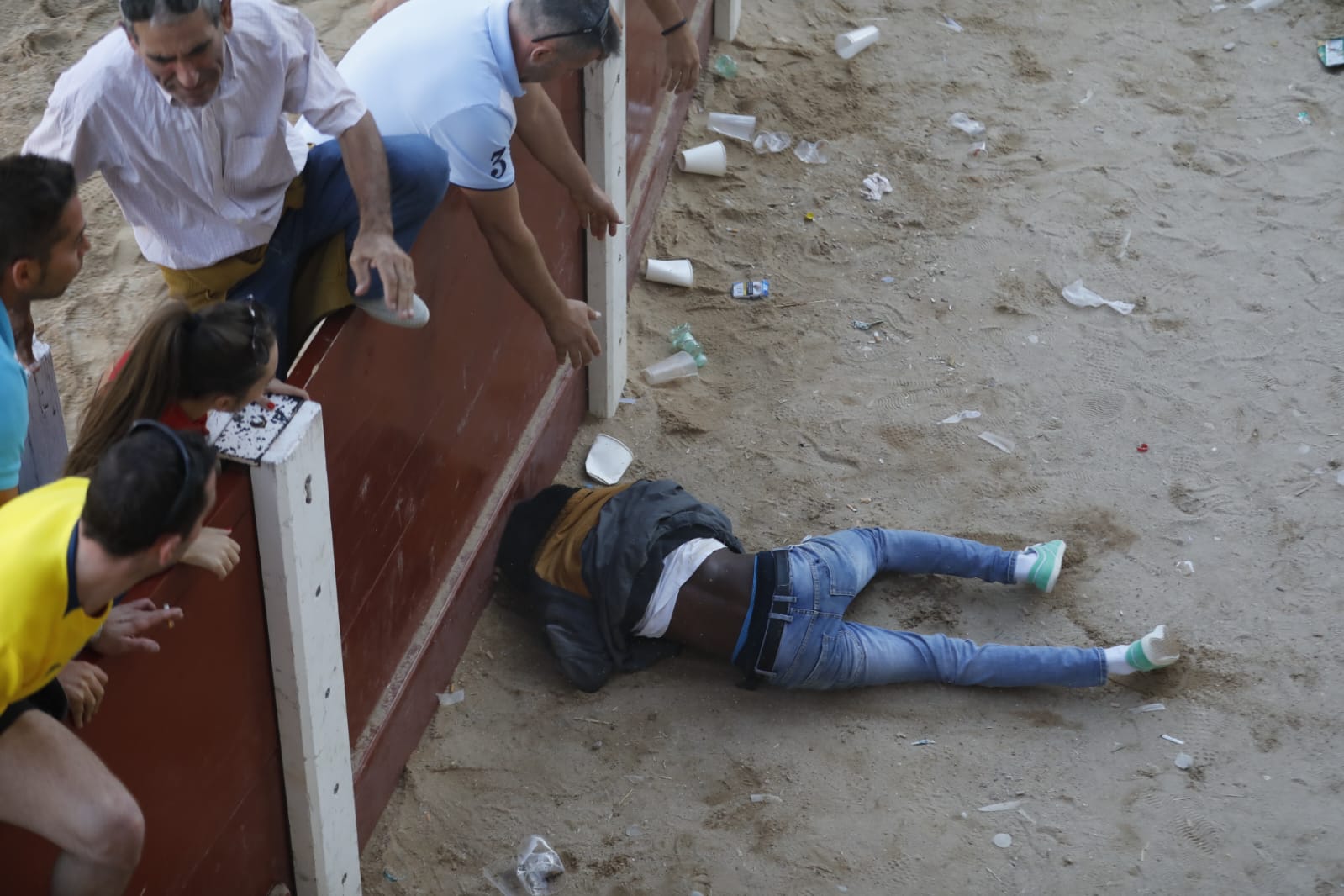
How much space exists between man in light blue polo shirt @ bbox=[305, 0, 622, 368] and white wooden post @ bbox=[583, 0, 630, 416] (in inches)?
36.4

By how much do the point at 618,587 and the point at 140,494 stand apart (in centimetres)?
203

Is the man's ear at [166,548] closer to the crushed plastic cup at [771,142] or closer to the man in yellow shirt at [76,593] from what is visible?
the man in yellow shirt at [76,593]

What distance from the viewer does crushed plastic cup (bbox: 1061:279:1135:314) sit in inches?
216

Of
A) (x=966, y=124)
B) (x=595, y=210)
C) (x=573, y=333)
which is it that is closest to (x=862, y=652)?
(x=573, y=333)

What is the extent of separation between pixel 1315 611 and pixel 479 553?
2487mm

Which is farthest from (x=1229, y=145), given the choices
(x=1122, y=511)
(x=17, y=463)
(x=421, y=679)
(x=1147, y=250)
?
(x=17, y=463)

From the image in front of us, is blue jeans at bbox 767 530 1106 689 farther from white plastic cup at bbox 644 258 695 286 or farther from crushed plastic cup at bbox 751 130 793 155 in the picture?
crushed plastic cup at bbox 751 130 793 155

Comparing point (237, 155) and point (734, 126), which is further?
point (734, 126)

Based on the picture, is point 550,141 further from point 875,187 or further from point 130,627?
point 875,187

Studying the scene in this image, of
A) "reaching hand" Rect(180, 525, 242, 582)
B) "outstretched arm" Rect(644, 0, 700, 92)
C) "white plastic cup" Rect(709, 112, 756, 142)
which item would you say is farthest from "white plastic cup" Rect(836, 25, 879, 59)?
"reaching hand" Rect(180, 525, 242, 582)

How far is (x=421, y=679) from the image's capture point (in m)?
3.90

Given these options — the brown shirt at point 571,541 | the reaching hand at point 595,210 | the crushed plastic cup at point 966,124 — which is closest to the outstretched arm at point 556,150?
the reaching hand at point 595,210

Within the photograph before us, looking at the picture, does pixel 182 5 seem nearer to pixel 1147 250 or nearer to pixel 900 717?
pixel 900 717

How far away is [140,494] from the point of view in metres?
2.08
